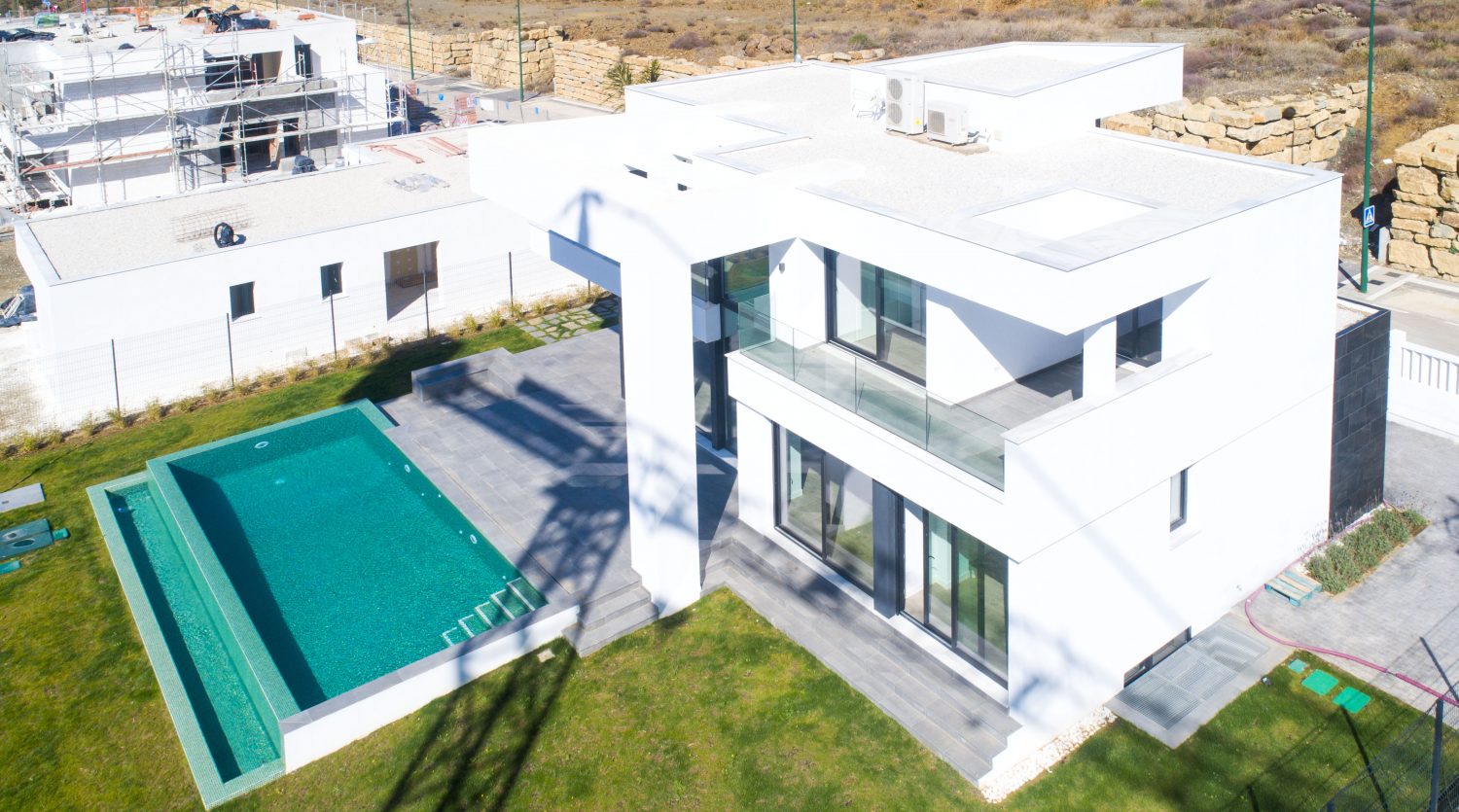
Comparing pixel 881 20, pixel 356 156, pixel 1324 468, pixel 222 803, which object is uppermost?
pixel 881 20

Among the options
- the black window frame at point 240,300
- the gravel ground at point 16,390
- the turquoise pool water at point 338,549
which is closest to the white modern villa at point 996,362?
the turquoise pool water at point 338,549

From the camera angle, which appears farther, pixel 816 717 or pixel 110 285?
pixel 110 285

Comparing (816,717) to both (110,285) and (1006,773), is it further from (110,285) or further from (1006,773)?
(110,285)

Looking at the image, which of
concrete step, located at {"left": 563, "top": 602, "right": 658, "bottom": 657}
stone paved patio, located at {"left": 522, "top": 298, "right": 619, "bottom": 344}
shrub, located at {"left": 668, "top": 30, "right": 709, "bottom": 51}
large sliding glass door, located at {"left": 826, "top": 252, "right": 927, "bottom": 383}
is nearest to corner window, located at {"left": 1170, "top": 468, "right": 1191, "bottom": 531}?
large sliding glass door, located at {"left": 826, "top": 252, "right": 927, "bottom": 383}

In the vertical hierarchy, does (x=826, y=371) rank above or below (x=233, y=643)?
above

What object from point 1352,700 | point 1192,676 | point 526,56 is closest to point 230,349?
point 1192,676

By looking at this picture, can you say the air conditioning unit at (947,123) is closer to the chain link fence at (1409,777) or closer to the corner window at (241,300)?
the chain link fence at (1409,777)

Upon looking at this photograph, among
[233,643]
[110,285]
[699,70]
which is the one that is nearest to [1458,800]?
[233,643]

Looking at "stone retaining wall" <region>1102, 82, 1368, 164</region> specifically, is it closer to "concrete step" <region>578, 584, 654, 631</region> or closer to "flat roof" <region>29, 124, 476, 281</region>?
"flat roof" <region>29, 124, 476, 281</region>
